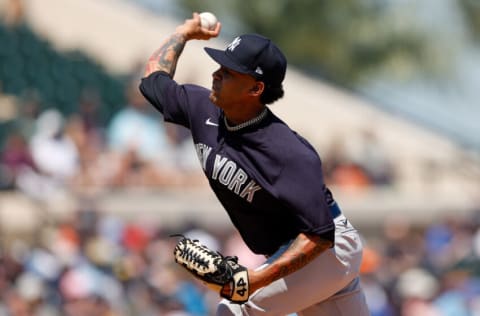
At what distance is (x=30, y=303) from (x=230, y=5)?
26.1 m

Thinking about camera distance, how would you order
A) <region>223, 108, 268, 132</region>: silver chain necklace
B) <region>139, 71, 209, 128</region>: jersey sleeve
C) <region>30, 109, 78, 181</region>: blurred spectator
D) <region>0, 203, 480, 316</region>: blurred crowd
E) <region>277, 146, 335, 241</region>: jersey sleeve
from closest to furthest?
<region>277, 146, 335, 241</region>: jersey sleeve < <region>223, 108, 268, 132</region>: silver chain necklace < <region>139, 71, 209, 128</region>: jersey sleeve < <region>0, 203, 480, 316</region>: blurred crowd < <region>30, 109, 78, 181</region>: blurred spectator

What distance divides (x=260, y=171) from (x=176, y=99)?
26.6 inches

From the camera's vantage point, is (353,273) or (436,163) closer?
(353,273)

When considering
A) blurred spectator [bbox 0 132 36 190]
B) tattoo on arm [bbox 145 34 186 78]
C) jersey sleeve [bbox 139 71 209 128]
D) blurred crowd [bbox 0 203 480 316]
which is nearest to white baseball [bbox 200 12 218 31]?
tattoo on arm [bbox 145 34 186 78]

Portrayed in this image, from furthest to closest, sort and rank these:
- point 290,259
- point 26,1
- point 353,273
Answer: point 26,1
point 353,273
point 290,259

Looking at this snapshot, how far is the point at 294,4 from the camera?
33969mm

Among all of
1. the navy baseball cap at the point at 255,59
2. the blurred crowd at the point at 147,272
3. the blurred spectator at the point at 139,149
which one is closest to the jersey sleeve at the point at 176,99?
the navy baseball cap at the point at 255,59

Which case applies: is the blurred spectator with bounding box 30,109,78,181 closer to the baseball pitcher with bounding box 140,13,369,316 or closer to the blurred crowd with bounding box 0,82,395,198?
the blurred crowd with bounding box 0,82,395,198

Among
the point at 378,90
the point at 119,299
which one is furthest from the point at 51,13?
the point at 378,90

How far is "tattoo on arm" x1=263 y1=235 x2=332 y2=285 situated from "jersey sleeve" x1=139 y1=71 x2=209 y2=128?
835mm

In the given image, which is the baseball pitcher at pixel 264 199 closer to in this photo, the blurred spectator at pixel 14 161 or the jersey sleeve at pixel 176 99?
the jersey sleeve at pixel 176 99

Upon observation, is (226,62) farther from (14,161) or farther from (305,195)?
(14,161)

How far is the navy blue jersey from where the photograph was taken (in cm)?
483

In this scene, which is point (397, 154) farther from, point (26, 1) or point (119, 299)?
point (119, 299)
